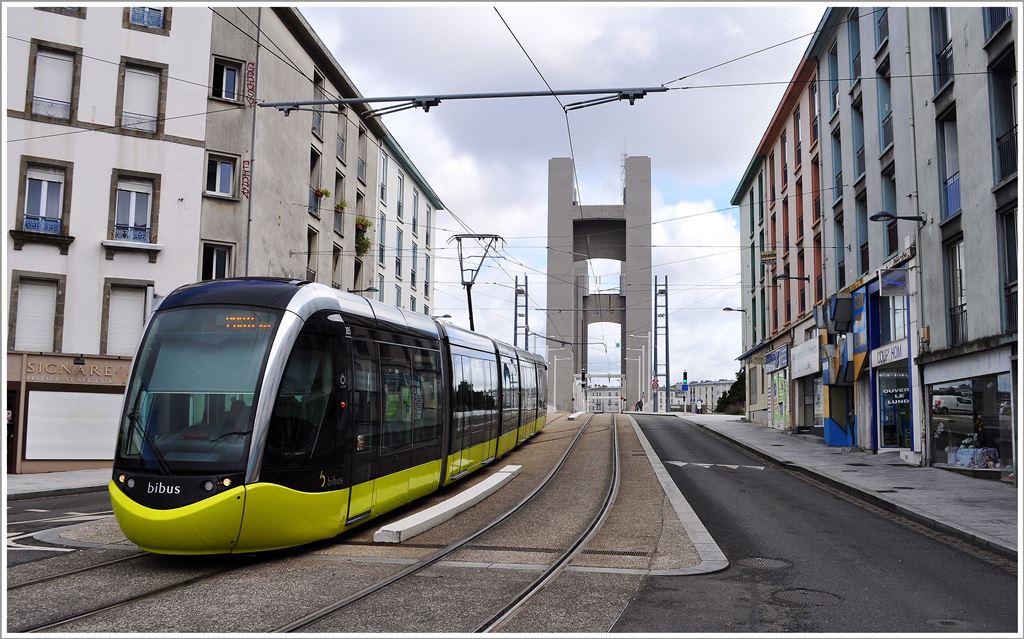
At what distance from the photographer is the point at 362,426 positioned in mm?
9352

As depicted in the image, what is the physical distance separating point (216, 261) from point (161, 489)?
17.4 m

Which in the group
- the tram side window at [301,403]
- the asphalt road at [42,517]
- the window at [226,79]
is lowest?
the asphalt road at [42,517]

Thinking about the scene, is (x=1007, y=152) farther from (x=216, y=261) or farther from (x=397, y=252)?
(x=397, y=252)

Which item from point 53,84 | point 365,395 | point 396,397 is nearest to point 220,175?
point 53,84

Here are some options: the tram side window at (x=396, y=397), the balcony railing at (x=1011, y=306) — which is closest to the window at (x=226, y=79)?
the tram side window at (x=396, y=397)

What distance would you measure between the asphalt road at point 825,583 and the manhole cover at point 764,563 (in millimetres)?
10

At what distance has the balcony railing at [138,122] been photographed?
2244 cm

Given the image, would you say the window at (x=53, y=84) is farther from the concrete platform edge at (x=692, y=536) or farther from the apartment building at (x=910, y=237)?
the apartment building at (x=910, y=237)

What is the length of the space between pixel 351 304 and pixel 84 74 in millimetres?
16883

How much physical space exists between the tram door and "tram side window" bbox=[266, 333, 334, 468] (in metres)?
0.49

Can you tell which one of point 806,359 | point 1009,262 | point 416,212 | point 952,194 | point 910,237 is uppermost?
point 416,212

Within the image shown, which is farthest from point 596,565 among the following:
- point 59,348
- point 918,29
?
point 59,348

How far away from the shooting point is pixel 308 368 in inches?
326

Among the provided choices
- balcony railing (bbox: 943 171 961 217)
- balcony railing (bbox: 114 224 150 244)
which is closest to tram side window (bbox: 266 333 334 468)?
balcony railing (bbox: 943 171 961 217)
